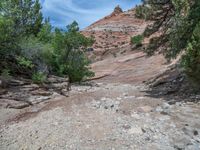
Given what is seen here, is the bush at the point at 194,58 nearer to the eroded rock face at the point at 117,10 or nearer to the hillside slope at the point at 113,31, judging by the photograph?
the hillside slope at the point at 113,31

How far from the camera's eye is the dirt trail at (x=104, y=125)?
767cm

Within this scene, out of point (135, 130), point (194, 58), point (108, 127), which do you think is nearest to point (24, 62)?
point (108, 127)

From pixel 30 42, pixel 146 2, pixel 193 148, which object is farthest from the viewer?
pixel 146 2

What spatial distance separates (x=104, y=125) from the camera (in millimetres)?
8477

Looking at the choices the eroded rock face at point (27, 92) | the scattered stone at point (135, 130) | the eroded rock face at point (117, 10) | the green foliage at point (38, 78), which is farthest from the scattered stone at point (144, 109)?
the eroded rock face at point (117, 10)

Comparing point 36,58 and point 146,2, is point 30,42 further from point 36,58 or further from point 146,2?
point 146,2

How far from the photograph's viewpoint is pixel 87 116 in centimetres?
914

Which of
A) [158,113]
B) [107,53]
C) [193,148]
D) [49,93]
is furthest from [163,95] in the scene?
[107,53]

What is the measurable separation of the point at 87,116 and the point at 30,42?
6256mm

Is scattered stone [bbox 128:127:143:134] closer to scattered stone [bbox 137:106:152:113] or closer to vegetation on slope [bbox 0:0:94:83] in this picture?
scattered stone [bbox 137:106:152:113]

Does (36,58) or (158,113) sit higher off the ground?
(36,58)

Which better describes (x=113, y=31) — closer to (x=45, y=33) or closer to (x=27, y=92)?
(x=45, y=33)

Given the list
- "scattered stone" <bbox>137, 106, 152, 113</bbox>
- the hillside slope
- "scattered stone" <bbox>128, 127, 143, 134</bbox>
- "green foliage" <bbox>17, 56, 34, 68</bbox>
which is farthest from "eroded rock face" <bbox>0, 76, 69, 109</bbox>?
the hillside slope

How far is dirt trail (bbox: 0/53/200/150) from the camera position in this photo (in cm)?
767
